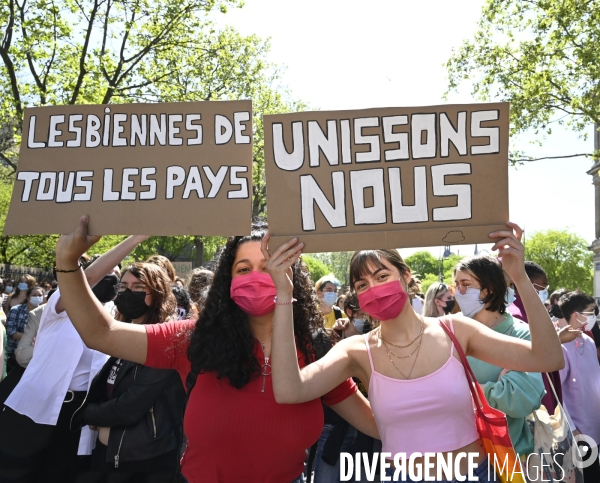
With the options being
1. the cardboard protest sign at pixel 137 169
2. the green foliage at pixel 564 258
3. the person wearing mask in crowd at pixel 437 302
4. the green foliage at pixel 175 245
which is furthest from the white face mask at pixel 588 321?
the green foliage at pixel 564 258

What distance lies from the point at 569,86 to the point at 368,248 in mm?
14098

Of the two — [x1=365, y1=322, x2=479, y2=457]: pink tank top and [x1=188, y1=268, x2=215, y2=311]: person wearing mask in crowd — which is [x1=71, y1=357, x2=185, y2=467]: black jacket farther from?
[x1=365, y1=322, x2=479, y2=457]: pink tank top

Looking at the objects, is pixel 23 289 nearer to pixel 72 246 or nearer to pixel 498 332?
pixel 72 246

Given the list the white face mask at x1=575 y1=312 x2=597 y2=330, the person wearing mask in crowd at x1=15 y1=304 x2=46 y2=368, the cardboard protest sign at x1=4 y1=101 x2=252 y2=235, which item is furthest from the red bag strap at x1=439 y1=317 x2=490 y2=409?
the person wearing mask in crowd at x1=15 y1=304 x2=46 y2=368

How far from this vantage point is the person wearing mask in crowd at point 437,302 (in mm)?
6250

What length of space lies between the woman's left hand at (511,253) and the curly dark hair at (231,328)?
0.95 m

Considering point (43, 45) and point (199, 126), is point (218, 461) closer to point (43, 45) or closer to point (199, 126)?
point (199, 126)

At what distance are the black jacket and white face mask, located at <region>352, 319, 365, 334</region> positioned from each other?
1.92 metres

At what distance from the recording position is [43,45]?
15.5 meters

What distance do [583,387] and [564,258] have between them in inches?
2675

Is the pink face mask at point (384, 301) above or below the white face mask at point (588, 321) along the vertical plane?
above

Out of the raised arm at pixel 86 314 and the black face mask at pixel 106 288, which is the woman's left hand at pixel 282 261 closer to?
the raised arm at pixel 86 314

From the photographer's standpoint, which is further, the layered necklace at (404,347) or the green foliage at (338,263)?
the green foliage at (338,263)

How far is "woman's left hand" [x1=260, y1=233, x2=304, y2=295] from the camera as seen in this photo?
8.36 feet
